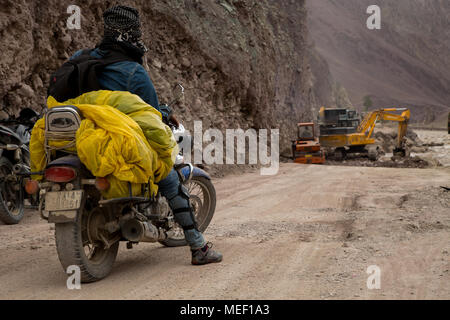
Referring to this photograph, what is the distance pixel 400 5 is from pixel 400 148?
114 meters

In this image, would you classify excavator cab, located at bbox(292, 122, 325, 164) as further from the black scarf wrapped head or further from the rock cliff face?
the black scarf wrapped head

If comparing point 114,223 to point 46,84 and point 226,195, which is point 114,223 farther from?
point 46,84

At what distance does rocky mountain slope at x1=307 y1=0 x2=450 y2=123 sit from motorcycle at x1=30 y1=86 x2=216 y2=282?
10186 centimetres

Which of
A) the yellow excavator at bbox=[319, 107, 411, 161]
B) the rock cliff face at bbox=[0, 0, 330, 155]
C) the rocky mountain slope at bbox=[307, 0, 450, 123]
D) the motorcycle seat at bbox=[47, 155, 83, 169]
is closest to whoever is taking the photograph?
the motorcycle seat at bbox=[47, 155, 83, 169]

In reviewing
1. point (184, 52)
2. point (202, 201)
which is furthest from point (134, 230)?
point (184, 52)

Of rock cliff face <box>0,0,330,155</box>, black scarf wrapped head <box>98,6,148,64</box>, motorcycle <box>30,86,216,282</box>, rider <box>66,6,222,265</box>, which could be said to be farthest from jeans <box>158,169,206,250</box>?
rock cliff face <box>0,0,330,155</box>

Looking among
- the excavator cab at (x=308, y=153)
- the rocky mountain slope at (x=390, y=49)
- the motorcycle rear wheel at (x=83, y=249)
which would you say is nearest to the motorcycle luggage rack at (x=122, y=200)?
the motorcycle rear wheel at (x=83, y=249)

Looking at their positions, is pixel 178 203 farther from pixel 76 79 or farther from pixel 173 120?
pixel 76 79

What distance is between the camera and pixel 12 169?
24.1ft

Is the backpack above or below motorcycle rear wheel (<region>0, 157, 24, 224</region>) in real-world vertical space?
above

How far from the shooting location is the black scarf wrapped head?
15.0ft
